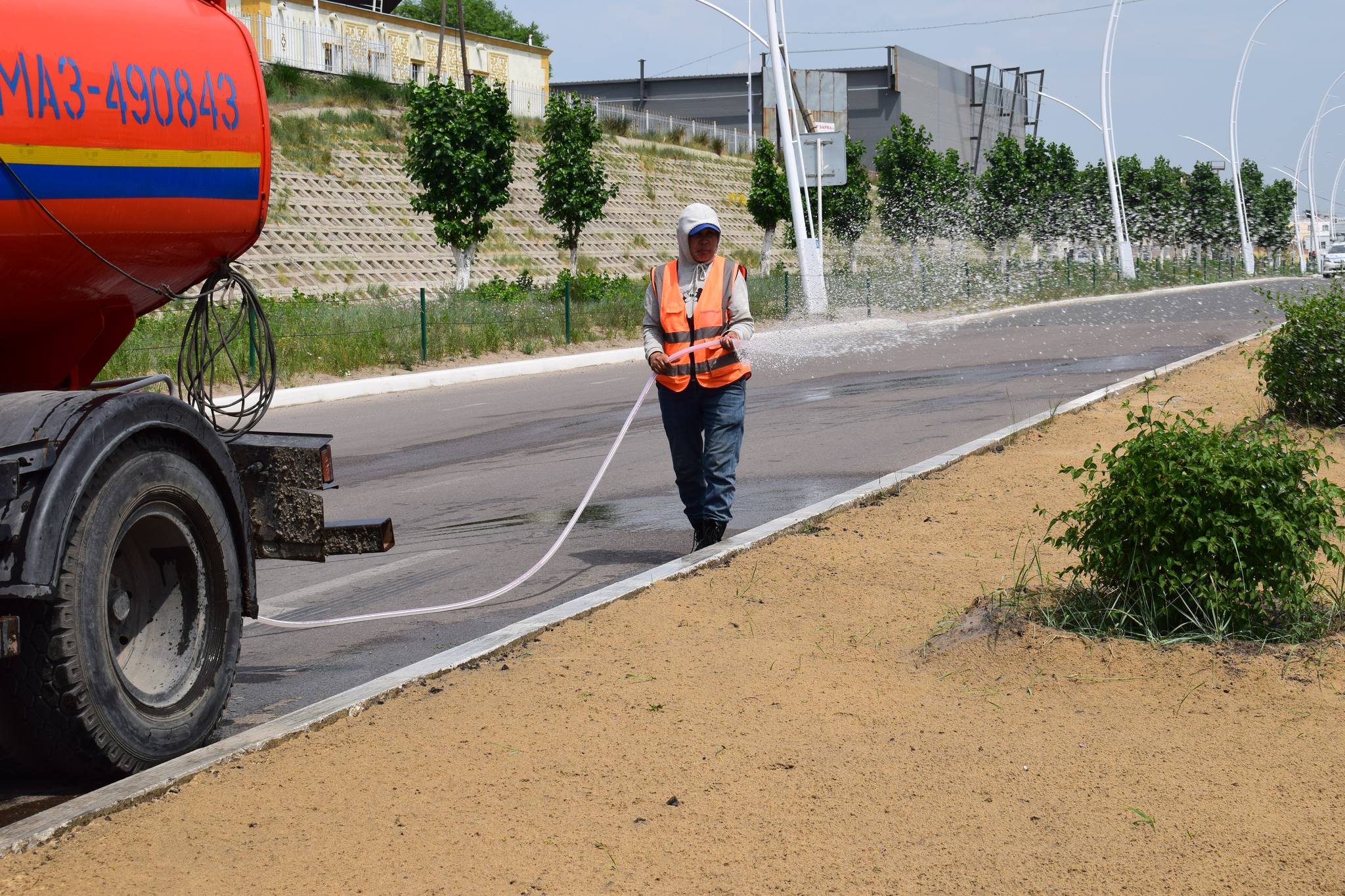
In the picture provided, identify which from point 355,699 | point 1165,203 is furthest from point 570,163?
point 1165,203

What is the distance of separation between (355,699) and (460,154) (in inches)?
1103

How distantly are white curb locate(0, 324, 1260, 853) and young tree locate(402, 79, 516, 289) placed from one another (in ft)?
80.5

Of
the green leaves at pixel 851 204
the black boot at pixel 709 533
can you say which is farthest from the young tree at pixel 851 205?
the black boot at pixel 709 533

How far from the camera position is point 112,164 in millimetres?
4406

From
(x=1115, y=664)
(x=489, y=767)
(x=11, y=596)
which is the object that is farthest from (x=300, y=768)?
(x=1115, y=664)

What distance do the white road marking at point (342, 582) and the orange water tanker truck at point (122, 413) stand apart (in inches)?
65.2

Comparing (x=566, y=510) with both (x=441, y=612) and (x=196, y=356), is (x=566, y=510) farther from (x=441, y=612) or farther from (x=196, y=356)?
(x=196, y=356)

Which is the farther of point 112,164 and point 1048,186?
point 1048,186

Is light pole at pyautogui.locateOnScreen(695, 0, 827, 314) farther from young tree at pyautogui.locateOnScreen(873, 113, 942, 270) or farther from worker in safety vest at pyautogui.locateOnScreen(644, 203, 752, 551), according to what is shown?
young tree at pyautogui.locateOnScreen(873, 113, 942, 270)

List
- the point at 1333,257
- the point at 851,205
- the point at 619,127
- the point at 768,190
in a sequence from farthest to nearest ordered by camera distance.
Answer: the point at 1333,257 < the point at 619,127 < the point at 851,205 < the point at 768,190

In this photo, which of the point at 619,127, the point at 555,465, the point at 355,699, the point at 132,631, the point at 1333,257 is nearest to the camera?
the point at 132,631

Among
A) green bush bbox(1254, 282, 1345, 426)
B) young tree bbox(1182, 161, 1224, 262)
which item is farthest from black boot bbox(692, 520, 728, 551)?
young tree bbox(1182, 161, 1224, 262)

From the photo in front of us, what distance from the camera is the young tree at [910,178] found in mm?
61219

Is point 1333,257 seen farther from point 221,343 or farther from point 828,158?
point 221,343
